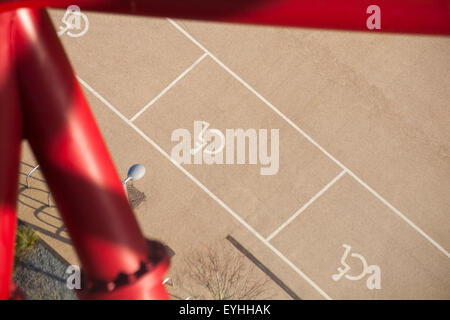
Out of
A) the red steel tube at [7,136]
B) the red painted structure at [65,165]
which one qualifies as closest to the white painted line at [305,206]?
the red painted structure at [65,165]

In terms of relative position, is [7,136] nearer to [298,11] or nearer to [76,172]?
[76,172]

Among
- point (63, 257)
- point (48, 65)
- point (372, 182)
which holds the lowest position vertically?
point (63, 257)

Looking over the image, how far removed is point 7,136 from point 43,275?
31.8ft

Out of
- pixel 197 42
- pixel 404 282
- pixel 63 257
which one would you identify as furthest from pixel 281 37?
pixel 63 257

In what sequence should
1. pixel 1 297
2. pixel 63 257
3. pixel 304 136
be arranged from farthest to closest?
pixel 304 136 < pixel 63 257 < pixel 1 297

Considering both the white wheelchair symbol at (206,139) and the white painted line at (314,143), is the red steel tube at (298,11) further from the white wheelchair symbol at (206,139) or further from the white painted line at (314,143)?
the white painted line at (314,143)

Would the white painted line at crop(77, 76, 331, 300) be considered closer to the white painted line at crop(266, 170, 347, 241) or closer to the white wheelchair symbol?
the white painted line at crop(266, 170, 347, 241)

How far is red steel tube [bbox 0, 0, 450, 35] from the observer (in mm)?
3912

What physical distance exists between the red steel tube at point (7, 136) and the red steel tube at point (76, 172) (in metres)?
0.10

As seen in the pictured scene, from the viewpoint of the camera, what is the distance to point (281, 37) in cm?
1564

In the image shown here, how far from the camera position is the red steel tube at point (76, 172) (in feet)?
17.1

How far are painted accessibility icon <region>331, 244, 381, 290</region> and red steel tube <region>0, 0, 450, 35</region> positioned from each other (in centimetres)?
1116

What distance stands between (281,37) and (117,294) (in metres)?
12.0

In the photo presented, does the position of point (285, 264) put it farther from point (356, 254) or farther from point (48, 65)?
point (48, 65)
